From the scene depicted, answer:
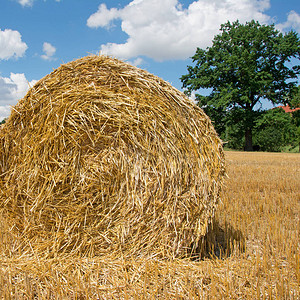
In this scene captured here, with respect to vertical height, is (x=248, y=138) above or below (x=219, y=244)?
above

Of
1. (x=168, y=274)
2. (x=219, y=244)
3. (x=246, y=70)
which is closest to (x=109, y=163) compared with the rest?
(x=168, y=274)

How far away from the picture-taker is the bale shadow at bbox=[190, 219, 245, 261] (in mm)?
2857

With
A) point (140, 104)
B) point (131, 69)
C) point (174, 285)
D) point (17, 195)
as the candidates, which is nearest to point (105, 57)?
point (131, 69)

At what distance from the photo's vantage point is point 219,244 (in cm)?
316

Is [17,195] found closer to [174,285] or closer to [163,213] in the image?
[163,213]

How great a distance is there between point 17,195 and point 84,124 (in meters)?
0.92

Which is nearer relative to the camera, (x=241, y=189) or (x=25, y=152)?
(x=25, y=152)

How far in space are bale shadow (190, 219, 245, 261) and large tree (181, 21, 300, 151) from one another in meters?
23.2


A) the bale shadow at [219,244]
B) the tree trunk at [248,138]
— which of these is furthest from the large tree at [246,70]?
the bale shadow at [219,244]

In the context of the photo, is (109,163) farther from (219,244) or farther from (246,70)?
(246,70)

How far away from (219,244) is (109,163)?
1.41 m

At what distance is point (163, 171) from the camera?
277 cm

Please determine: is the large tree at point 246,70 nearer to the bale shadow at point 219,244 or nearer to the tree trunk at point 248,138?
the tree trunk at point 248,138

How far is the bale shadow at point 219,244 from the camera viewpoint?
2857mm
